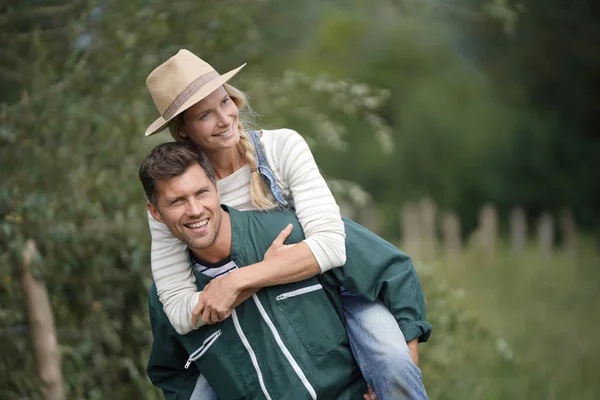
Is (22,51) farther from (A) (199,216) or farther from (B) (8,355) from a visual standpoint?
(A) (199,216)

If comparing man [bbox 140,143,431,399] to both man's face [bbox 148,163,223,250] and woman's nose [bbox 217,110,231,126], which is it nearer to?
man's face [bbox 148,163,223,250]

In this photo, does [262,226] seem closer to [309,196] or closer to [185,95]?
[309,196]

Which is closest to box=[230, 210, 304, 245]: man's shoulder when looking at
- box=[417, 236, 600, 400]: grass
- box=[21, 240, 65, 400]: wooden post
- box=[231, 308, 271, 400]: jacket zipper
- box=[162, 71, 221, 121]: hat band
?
box=[231, 308, 271, 400]: jacket zipper

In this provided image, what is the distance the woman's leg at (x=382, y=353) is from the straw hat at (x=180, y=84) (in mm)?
788

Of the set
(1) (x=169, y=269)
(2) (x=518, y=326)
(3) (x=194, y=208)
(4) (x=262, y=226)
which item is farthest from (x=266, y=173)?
(2) (x=518, y=326)

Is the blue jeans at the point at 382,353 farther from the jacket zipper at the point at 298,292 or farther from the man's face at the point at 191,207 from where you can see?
the man's face at the point at 191,207

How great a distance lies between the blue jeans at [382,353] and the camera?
9.08 feet

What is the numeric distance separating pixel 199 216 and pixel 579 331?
6.09m

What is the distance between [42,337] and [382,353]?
226cm

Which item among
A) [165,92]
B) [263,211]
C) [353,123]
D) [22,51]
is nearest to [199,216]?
[263,211]

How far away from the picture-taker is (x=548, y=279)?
10.3 metres

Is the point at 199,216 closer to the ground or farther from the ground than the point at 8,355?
farther from the ground

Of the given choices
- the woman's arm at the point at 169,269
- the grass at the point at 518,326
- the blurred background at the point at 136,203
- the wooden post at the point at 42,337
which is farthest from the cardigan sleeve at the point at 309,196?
the grass at the point at 518,326

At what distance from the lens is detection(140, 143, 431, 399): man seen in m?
2.79
